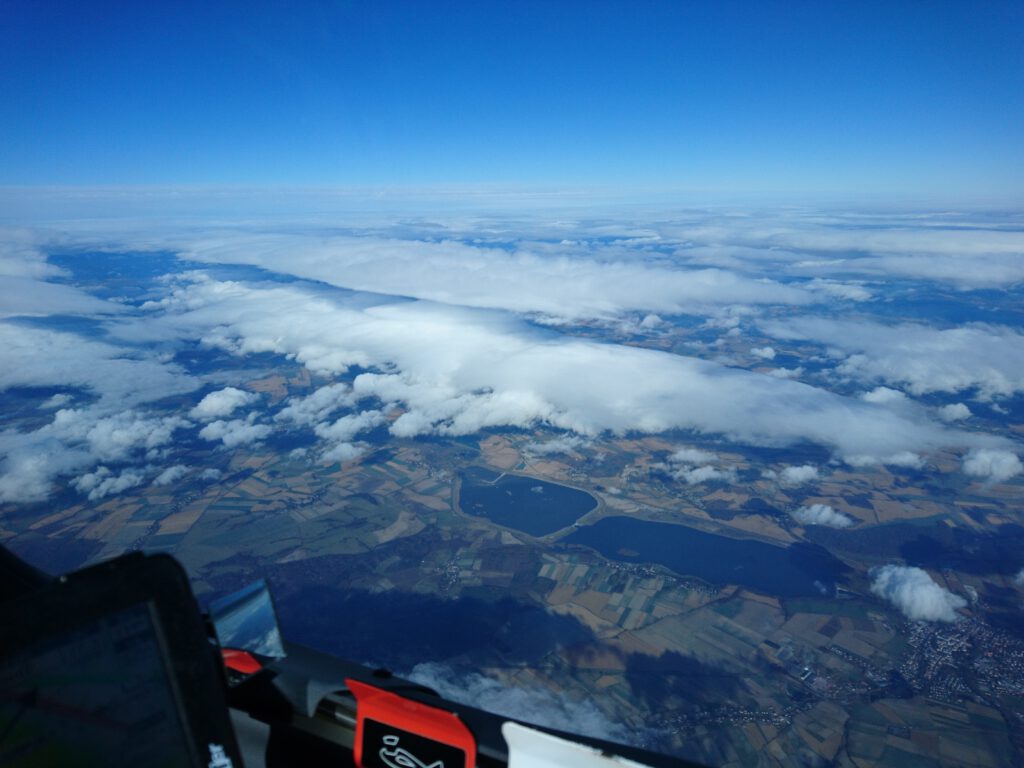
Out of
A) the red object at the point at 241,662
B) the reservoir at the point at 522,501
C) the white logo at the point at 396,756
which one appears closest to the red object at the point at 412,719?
the white logo at the point at 396,756

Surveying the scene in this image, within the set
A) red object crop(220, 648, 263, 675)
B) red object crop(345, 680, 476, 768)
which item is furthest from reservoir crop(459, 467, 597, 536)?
red object crop(345, 680, 476, 768)

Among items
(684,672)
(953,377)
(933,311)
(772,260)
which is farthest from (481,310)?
(772,260)

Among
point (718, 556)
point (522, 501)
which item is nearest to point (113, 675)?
point (718, 556)

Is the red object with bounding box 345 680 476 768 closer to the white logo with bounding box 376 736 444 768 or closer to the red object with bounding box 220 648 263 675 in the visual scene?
the white logo with bounding box 376 736 444 768

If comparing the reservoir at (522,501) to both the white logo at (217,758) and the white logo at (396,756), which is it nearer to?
the white logo at (396,756)

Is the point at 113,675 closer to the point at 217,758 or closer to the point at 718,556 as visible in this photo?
the point at 217,758
